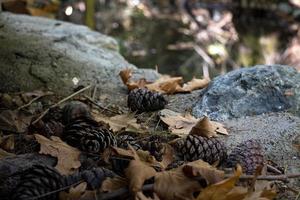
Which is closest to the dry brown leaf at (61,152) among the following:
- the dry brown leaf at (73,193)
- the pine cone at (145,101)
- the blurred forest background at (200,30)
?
the dry brown leaf at (73,193)

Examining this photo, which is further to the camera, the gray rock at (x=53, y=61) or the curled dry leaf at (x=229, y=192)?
the gray rock at (x=53, y=61)

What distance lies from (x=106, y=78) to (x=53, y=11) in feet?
6.71

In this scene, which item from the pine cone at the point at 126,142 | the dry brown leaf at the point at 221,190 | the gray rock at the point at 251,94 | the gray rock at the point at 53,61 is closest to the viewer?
the dry brown leaf at the point at 221,190

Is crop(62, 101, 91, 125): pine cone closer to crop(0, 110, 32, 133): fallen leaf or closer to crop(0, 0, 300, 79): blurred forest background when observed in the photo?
crop(0, 110, 32, 133): fallen leaf

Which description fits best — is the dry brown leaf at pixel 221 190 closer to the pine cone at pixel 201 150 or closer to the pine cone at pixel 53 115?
the pine cone at pixel 201 150

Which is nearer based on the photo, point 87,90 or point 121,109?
point 121,109

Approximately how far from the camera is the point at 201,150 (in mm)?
1410

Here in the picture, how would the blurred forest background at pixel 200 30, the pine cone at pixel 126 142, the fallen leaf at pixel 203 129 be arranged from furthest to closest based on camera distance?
the blurred forest background at pixel 200 30, the fallen leaf at pixel 203 129, the pine cone at pixel 126 142

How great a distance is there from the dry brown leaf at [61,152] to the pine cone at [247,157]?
465mm

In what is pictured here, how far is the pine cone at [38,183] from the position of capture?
3.69 ft

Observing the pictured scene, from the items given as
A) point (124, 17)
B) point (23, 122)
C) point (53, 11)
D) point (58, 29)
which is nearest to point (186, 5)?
point (124, 17)

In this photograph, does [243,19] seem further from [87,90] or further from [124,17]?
[87,90]

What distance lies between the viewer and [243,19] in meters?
6.32

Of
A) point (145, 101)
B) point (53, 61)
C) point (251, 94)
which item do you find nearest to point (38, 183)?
point (145, 101)
